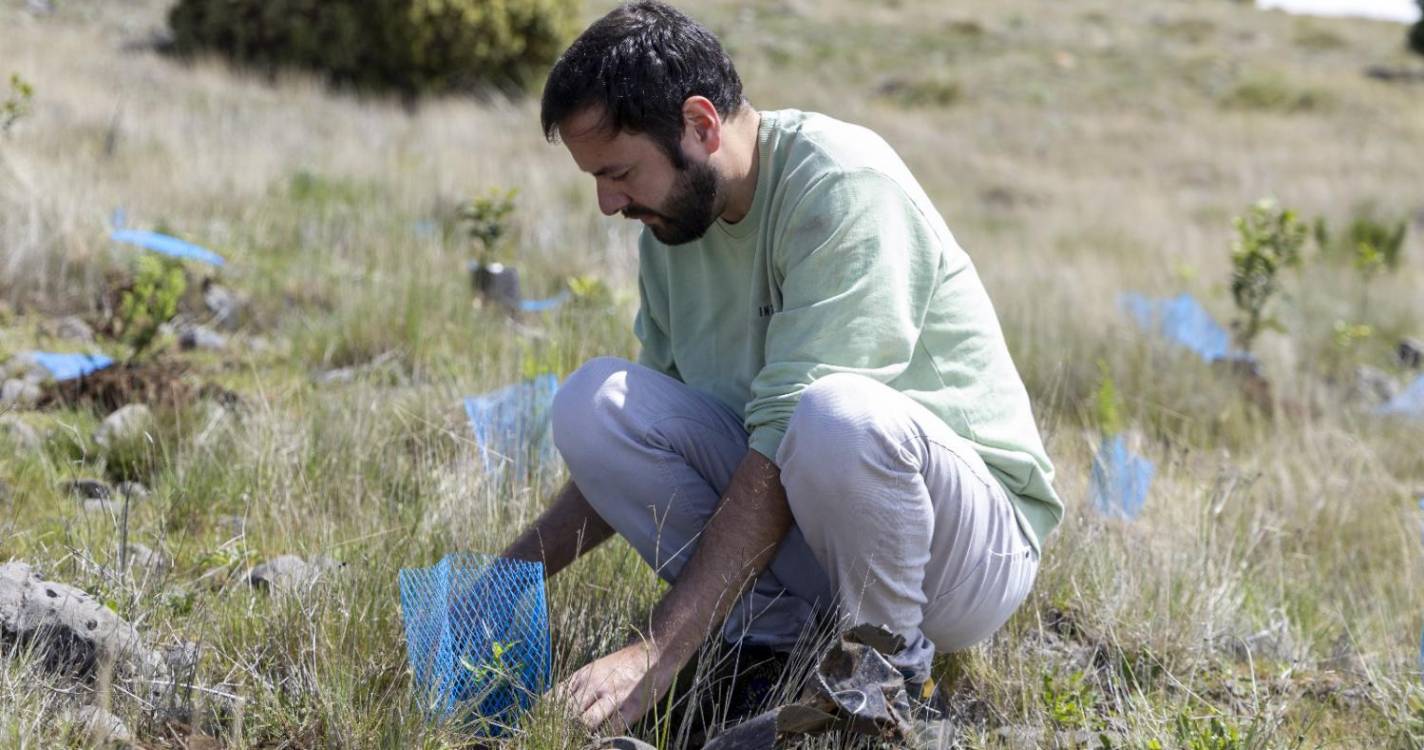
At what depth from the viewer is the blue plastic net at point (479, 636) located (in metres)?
2.27

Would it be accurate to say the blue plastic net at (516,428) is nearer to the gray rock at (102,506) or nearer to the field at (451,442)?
the field at (451,442)

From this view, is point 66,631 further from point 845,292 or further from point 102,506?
point 845,292

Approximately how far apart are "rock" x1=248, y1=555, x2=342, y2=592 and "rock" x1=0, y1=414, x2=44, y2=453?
0.92 metres

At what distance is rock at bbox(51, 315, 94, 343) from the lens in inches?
185

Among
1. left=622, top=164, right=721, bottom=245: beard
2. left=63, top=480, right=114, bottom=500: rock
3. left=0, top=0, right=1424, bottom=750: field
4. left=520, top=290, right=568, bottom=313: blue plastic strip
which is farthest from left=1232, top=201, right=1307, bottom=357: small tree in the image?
left=63, top=480, right=114, bottom=500: rock

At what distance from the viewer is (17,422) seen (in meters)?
3.56

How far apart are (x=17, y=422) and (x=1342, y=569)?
3.58 m

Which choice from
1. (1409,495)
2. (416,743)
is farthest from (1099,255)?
(416,743)

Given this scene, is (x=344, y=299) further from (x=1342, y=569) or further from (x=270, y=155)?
(x=1342, y=569)

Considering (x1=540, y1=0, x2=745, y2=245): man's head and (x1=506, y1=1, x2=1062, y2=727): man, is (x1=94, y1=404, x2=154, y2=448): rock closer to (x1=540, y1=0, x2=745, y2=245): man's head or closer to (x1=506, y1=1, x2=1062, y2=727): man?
(x1=506, y1=1, x2=1062, y2=727): man

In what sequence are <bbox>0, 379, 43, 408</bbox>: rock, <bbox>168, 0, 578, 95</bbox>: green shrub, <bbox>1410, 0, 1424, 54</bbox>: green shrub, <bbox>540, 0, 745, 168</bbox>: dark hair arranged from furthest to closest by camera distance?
<bbox>1410, 0, 1424, 54</bbox>: green shrub → <bbox>168, 0, 578, 95</bbox>: green shrub → <bbox>0, 379, 43, 408</bbox>: rock → <bbox>540, 0, 745, 168</bbox>: dark hair

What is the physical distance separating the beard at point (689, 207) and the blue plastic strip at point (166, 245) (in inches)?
121

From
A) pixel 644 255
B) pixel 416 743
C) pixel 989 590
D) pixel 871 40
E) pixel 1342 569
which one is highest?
pixel 644 255

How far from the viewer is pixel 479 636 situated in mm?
2398
